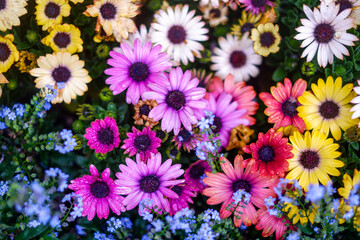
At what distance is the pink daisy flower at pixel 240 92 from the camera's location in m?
1.43

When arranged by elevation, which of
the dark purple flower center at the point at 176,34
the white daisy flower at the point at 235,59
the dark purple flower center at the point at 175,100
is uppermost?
the white daisy flower at the point at 235,59

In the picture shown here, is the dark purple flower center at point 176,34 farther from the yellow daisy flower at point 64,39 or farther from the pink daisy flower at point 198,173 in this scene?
the pink daisy flower at point 198,173

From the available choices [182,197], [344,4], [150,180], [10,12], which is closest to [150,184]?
[150,180]

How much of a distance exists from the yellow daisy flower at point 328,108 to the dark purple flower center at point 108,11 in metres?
0.74

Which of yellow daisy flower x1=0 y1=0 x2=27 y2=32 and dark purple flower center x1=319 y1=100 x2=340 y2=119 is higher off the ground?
yellow daisy flower x1=0 y1=0 x2=27 y2=32

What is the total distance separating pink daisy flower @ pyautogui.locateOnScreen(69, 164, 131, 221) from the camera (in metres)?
1.24

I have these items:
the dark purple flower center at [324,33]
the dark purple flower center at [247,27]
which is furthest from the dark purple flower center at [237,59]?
the dark purple flower center at [324,33]

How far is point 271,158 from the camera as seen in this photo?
1.24m

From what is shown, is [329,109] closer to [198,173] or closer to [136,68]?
[198,173]

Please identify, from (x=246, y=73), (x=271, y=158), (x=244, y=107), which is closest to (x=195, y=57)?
(x=246, y=73)

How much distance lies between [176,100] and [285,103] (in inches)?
15.8

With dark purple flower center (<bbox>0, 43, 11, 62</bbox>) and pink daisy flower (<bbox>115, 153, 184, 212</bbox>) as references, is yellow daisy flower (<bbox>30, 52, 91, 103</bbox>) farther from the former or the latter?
pink daisy flower (<bbox>115, 153, 184, 212</bbox>)

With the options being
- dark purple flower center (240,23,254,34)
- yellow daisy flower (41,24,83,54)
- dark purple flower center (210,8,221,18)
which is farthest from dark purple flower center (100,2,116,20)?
dark purple flower center (240,23,254,34)

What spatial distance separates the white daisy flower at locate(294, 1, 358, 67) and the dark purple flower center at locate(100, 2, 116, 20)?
67 centimetres
